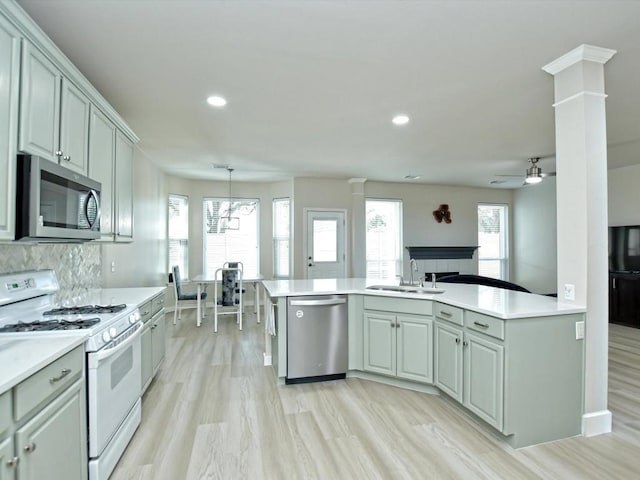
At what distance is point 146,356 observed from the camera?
281 centimetres

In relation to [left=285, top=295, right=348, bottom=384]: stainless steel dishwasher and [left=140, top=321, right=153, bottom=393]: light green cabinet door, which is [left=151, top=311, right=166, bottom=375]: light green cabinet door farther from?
[left=285, top=295, right=348, bottom=384]: stainless steel dishwasher

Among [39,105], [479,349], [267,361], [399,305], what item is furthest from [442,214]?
[39,105]

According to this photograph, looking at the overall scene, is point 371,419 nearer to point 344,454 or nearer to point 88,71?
point 344,454

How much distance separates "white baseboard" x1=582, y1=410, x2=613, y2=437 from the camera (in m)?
2.27

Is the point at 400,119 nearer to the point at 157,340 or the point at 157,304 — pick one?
the point at 157,304

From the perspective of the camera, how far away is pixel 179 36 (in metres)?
2.09

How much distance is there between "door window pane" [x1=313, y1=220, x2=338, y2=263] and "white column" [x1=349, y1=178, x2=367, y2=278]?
1.15 feet

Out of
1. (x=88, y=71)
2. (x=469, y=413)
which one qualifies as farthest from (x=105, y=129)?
(x=469, y=413)

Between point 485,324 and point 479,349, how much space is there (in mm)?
198

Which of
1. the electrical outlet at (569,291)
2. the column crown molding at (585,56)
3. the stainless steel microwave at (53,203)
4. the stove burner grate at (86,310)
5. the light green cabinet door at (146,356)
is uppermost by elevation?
the column crown molding at (585,56)

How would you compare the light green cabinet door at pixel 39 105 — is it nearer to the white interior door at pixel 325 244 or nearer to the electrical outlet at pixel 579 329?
the electrical outlet at pixel 579 329

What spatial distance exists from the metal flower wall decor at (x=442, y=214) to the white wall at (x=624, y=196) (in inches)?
106

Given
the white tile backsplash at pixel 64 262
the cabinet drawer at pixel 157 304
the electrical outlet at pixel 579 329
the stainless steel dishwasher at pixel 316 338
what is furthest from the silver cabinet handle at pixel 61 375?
the electrical outlet at pixel 579 329

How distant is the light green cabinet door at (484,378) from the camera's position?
2158 millimetres
